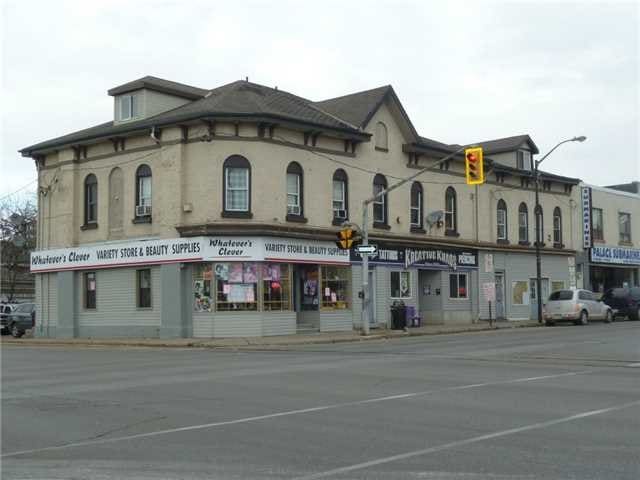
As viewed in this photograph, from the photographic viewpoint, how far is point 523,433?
929 centimetres

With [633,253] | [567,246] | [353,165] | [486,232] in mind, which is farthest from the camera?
[633,253]

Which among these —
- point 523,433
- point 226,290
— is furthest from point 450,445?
point 226,290

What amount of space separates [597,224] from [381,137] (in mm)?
21592

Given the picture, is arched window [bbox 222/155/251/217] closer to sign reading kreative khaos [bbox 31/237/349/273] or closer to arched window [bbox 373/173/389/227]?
sign reading kreative khaos [bbox 31/237/349/273]

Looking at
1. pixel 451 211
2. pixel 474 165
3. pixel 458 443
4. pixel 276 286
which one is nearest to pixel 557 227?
pixel 451 211

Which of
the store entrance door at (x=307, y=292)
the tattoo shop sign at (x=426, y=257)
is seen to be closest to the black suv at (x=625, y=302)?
the tattoo shop sign at (x=426, y=257)

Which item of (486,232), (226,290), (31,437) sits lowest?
(31,437)

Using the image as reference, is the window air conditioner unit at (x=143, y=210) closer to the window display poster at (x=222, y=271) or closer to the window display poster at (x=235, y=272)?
the window display poster at (x=222, y=271)

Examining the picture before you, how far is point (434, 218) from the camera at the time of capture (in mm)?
38562

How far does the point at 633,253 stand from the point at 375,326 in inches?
1062

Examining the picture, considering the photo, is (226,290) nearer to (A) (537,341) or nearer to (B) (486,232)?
(A) (537,341)

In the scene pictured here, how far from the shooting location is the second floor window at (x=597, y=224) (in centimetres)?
5131

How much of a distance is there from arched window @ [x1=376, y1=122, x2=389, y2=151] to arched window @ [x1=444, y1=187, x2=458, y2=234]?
201 inches

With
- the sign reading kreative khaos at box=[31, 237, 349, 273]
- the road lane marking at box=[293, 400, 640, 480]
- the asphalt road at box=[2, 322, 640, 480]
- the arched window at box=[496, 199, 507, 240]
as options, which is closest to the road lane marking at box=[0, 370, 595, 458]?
the asphalt road at box=[2, 322, 640, 480]
